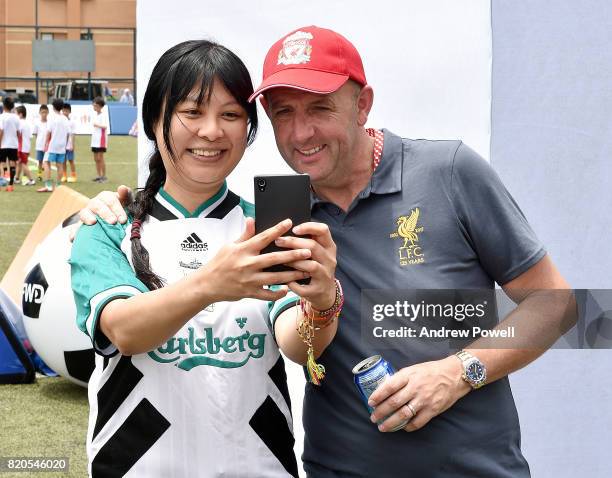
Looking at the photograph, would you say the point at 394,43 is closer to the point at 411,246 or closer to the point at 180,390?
the point at 411,246

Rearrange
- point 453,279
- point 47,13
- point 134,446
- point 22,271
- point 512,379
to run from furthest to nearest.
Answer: point 47,13 → point 22,271 → point 512,379 → point 453,279 → point 134,446

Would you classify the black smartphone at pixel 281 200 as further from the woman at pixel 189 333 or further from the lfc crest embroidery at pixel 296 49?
the lfc crest embroidery at pixel 296 49

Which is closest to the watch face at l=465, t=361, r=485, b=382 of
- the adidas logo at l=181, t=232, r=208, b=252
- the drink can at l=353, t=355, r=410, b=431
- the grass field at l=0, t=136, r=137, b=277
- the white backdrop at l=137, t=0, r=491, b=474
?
the drink can at l=353, t=355, r=410, b=431

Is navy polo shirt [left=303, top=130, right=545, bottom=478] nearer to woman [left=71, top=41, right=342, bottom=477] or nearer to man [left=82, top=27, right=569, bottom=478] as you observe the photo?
man [left=82, top=27, right=569, bottom=478]

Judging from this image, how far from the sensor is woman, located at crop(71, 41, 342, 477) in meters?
1.94

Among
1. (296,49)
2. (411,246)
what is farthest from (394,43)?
(411,246)

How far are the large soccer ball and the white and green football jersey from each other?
3693 mm

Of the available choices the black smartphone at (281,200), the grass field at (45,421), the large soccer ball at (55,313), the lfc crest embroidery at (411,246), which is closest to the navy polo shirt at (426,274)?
the lfc crest embroidery at (411,246)

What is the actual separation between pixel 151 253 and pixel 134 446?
1.42 ft

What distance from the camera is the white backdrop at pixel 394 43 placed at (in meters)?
3.33

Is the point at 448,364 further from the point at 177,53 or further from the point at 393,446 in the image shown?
the point at 177,53

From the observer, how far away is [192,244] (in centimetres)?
204

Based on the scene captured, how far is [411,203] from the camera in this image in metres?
2.16

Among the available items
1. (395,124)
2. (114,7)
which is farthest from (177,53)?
(114,7)
